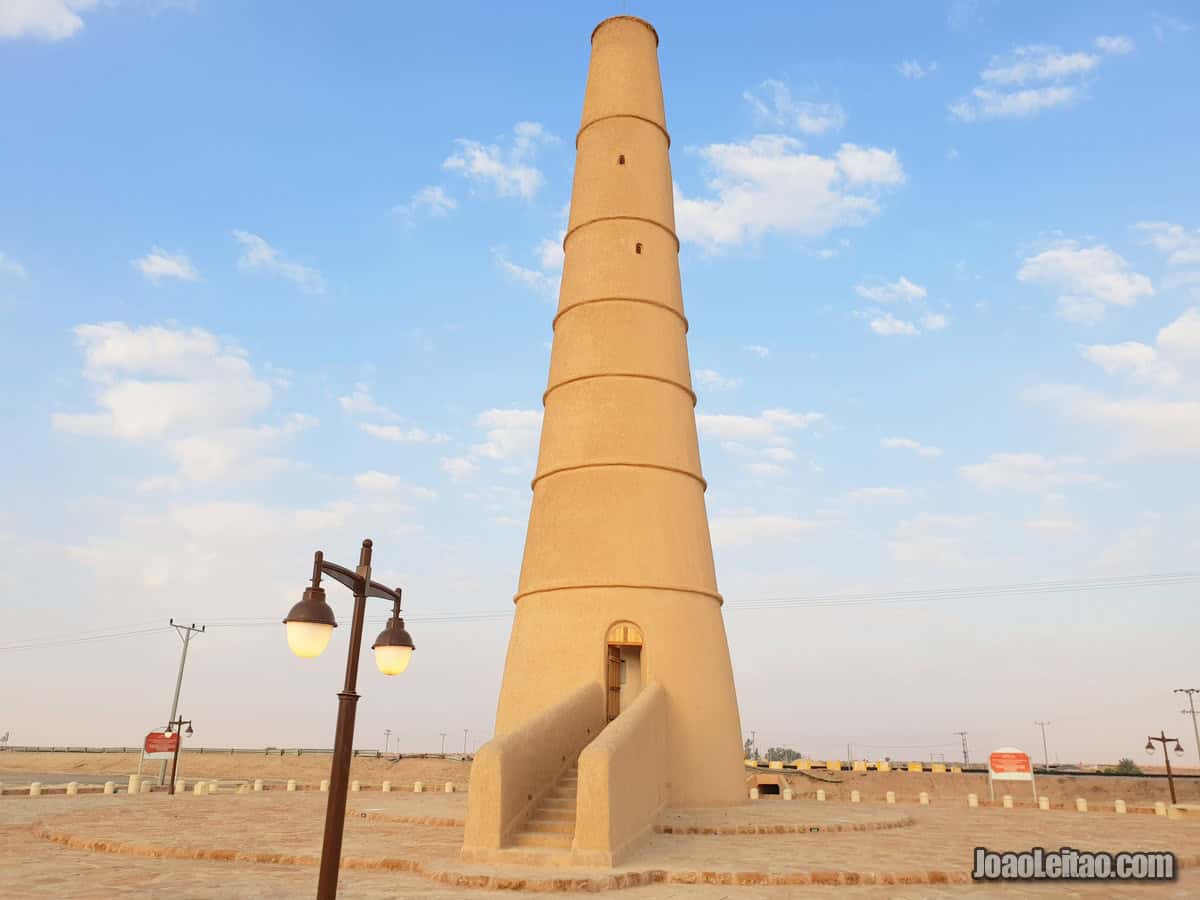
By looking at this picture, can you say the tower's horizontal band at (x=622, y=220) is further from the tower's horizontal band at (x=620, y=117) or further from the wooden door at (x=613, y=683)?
the wooden door at (x=613, y=683)

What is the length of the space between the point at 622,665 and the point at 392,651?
35.3 feet

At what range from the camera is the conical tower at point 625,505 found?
1556 centimetres

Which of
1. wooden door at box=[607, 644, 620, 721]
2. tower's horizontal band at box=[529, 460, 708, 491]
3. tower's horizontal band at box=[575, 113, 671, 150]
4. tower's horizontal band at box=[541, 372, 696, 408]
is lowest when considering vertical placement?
wooden door at box=[607, 644, 620, 721]

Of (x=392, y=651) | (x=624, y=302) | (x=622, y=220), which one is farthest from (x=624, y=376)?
(x=392, y=651)

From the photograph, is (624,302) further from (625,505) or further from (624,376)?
(625,505)

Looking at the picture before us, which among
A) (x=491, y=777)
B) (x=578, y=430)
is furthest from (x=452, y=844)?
(x=578, y=430)

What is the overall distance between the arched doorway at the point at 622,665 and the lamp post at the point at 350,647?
9199 mm

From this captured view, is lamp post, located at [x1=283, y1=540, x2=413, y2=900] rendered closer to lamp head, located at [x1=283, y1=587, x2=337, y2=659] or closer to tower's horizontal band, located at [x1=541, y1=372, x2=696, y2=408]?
lamp head, located at [x1=283, y1=587, x2=337, y2=659]

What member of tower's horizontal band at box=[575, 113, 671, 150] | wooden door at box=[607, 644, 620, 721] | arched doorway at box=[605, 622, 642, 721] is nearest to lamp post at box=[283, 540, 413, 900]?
arched doorway at box=[605, 622, 642, 721]

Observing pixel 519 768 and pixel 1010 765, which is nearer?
pixel 519 768

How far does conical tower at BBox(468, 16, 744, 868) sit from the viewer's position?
1556 cm

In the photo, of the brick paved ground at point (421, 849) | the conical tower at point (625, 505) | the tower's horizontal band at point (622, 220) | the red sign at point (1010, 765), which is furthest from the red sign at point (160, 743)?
the red sign at point (1010, 765)

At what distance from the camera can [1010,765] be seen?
2436cm

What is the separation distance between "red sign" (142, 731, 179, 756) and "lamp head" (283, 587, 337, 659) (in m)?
25.9
